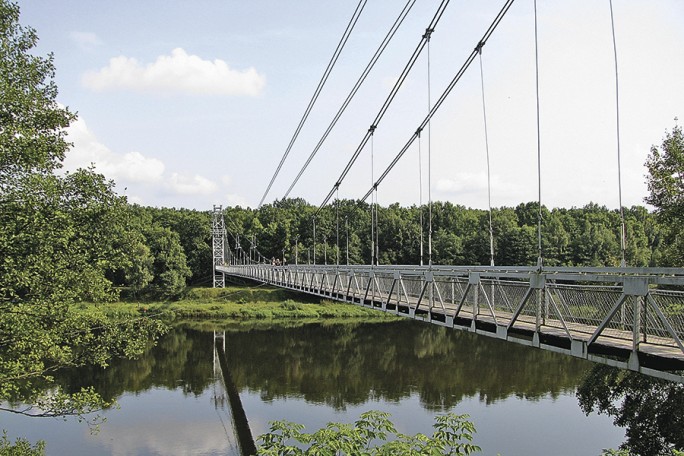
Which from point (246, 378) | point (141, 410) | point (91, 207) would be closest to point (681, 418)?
point (91, 207)

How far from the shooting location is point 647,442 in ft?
37.2

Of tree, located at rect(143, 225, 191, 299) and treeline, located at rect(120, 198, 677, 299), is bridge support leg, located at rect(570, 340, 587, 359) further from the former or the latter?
tree, located at rect(143, 225, 191, 299)

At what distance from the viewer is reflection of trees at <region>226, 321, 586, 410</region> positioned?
810 inches

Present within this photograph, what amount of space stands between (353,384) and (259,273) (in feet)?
37.5

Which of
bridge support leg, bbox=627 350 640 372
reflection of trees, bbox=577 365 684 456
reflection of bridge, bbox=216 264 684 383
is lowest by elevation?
reflection of trees, bbox=577 365 684 456

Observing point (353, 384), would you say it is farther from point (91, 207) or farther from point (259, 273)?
point (91, 207)

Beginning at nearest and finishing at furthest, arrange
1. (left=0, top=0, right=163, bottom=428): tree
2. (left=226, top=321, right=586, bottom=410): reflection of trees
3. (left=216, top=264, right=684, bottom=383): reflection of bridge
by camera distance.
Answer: (left=216, top=264, right=684, bottom=383): reflection of bridge, (left=0, top=0, right=163, bottom=428): tree, (left=226, top=321, right=586, bottom=410): reflection of trees

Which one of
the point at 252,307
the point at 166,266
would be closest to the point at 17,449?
the point at 252,307

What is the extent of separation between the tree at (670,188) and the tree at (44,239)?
1089 cm

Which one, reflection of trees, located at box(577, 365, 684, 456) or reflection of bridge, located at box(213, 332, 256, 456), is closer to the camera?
reflection of trees, located at box(577, 365, 684, 456)

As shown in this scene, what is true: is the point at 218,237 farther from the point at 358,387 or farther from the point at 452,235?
the point at 358,387

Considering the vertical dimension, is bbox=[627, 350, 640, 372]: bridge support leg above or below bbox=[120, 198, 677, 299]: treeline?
below

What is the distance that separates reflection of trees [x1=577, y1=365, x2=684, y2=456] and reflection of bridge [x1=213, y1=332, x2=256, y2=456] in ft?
26.4

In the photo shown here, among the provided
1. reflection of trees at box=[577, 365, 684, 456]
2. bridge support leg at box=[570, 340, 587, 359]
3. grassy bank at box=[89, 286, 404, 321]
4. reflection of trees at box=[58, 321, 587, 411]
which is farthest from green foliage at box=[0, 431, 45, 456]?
grassy bank at box=[89, 286, 404, 321]
